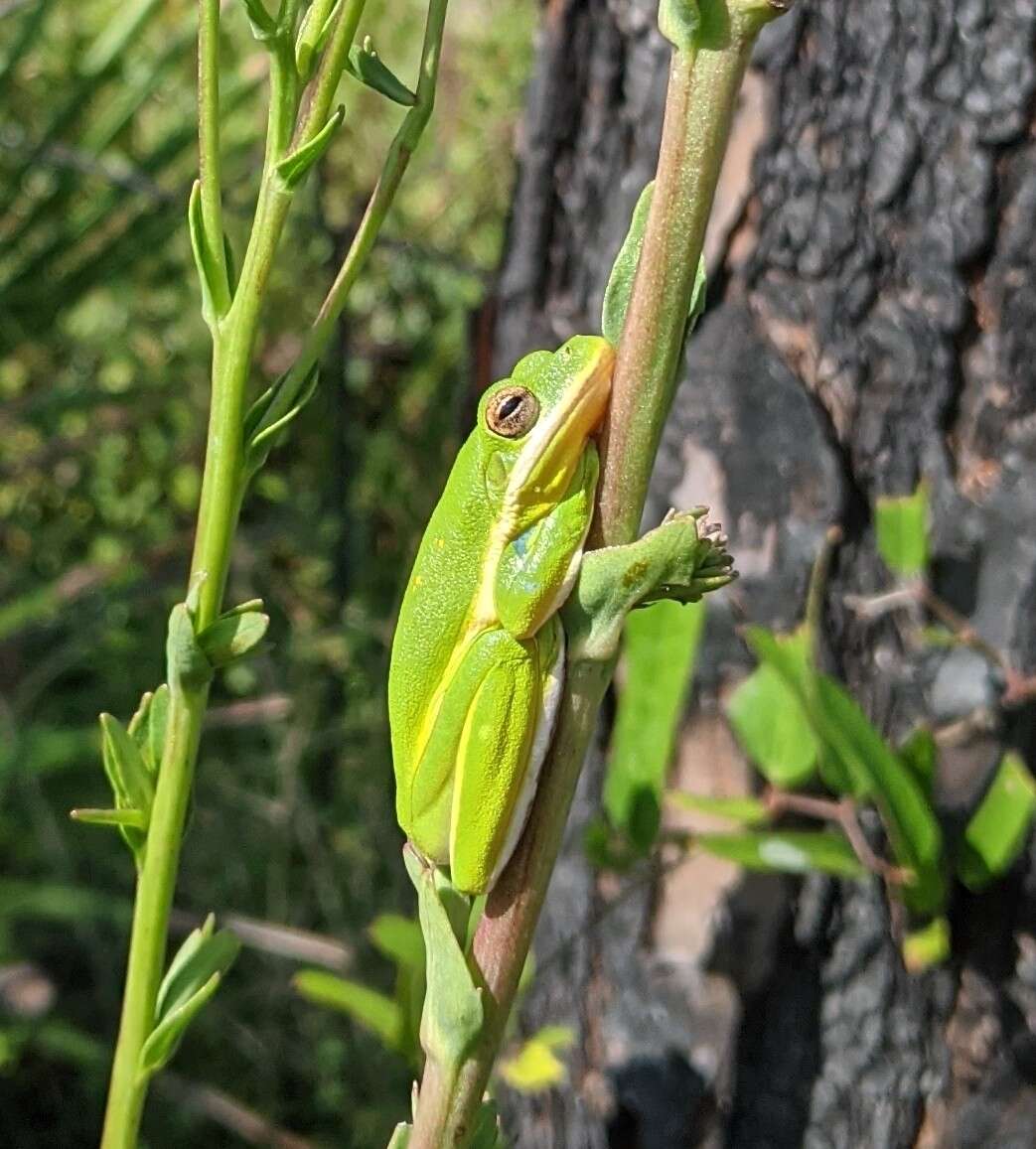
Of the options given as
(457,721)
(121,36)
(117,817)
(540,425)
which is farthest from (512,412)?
(121,36)

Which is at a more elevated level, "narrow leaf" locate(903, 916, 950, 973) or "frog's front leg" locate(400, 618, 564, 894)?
"frog's front leg" locate(400, 618, 564, 894)

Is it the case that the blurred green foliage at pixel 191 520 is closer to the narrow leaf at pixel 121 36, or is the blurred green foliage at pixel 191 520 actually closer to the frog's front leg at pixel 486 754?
the narrow leaf at pixel 121 36

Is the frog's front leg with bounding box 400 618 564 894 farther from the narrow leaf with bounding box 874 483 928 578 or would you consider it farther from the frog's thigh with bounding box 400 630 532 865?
the narrow leaf with bounding box 874 483 928 578

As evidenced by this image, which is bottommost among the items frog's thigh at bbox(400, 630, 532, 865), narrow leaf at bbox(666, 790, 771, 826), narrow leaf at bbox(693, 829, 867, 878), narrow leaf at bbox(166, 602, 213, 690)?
narrow leaf at bbox(693, 829, 867, 878)

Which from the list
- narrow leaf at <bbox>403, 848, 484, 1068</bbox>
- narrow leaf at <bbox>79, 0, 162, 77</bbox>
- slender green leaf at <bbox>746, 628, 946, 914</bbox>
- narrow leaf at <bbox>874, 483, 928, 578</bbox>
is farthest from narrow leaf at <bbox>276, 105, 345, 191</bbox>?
narrow leaf at <bbox>79, 0, 162, 77</bbox>

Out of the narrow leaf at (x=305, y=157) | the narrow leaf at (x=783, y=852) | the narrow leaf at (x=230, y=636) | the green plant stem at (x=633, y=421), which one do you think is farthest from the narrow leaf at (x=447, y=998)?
the narrow leaf at (x=783, y=852)

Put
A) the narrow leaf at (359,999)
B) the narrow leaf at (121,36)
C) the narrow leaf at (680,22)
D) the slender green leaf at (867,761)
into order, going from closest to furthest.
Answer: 1. the narrow leaf at (680,22)
2. the slender green leaf at (867,761)
3. the narrow leaf at (359,999)
4. the narrow leaf at (121,36)

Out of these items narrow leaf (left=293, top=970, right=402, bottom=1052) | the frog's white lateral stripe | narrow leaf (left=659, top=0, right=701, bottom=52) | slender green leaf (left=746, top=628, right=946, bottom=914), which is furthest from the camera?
narrow leaf (left=293, top=970, right=402, bottom=1052)
